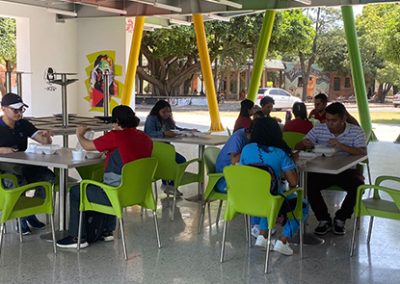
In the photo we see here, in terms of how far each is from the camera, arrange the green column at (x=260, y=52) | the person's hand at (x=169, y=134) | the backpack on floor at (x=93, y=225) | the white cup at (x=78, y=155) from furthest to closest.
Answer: the green column at (x=260, y=52) < the person's hand at (x=169, y=134) < the backpack on floor at (x=93, y=225) < the white cup at (x=78, y=155)

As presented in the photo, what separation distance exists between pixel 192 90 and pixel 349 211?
2881 cm

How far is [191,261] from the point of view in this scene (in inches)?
155

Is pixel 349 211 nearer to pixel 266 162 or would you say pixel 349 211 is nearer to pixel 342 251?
pixel 342 251

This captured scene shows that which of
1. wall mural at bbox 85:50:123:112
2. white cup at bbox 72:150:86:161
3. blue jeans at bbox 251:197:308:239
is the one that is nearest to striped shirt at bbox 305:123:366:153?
blue jeans at bbox 251:197:308:239

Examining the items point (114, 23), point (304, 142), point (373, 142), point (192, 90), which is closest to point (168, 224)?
point (304, 142)

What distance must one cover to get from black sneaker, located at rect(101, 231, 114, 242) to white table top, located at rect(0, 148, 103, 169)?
2.30 feet

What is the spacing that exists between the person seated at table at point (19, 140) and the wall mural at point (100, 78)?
869 cm

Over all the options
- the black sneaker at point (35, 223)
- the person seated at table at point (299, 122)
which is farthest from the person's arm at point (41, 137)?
the person seated at table at point (299, 122)

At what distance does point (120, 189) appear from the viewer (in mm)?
3840

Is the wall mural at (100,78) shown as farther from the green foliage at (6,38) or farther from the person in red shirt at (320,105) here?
the green foliage at (6,38)

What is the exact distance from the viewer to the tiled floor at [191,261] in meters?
3.61

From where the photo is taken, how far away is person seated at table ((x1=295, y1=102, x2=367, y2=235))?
4.69 meters

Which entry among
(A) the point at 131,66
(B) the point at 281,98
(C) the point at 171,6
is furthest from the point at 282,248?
(B) the point at 281,98

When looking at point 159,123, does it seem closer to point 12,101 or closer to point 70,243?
point 12,101
